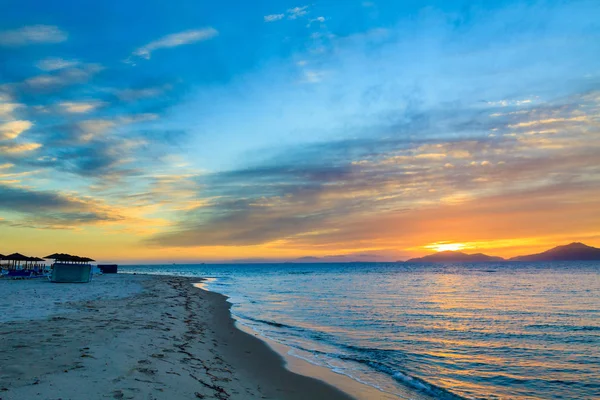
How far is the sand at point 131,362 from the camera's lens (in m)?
7.47

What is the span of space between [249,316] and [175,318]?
7610mm

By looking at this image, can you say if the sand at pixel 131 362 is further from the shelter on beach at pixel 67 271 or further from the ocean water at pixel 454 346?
the shelter on beach at pixel 67 271

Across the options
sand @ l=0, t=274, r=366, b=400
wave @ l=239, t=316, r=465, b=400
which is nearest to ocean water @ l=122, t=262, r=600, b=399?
wave @ l=239, t=316, r=465, b=400

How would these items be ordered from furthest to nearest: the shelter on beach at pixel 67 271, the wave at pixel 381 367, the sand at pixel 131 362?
1. the shelter on beach at pixel 67 271
2. the wave at pixel 381 367
3. the sand at pixel 131 362

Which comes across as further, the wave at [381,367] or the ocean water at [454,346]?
the ocean water at [454,346]

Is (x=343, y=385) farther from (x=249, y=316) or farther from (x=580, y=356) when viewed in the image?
(x=249, y=316)

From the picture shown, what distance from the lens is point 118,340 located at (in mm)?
11758

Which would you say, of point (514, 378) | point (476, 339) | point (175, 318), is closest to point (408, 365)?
point (514, 378)

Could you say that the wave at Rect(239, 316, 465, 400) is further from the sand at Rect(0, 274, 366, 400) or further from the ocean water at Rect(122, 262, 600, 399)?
the sand at Rect(0, 274, 366, 400)

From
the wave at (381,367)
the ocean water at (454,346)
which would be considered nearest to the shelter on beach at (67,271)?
the ocean water at (454,346)

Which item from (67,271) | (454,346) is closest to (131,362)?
(454,346)

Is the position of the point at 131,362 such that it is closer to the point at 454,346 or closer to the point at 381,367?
the point at 381,367

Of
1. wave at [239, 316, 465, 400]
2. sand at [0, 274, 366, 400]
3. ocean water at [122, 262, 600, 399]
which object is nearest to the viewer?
sand at [0, 274, 366, 400]

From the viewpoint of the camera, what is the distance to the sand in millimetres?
7473
